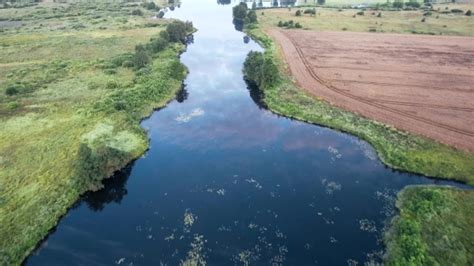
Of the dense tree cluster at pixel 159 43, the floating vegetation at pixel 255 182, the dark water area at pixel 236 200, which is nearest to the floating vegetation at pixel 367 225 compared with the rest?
the dark water area at pixel 236 200

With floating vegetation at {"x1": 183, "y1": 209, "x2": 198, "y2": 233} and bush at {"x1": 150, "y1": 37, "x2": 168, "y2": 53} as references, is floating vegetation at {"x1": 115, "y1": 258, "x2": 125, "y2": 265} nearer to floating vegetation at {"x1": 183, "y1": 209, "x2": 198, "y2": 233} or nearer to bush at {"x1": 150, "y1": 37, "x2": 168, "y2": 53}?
floating vegetation at {"x1": 183, "y1": 209, "x2": 198, "y2": 233}

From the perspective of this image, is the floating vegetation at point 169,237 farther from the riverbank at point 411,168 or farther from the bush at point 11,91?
the bush at point 11,91

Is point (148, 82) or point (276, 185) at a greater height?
point (148, 82)

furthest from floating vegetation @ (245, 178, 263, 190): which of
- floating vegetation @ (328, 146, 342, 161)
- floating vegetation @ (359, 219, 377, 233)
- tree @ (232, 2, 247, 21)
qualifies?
tree @ (232, 2, 247, 21)

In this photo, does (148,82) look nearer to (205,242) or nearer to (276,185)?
(276,185)

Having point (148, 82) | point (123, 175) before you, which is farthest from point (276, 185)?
point (148, 82)

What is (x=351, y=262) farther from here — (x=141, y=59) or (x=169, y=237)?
(x=141, y=59)
